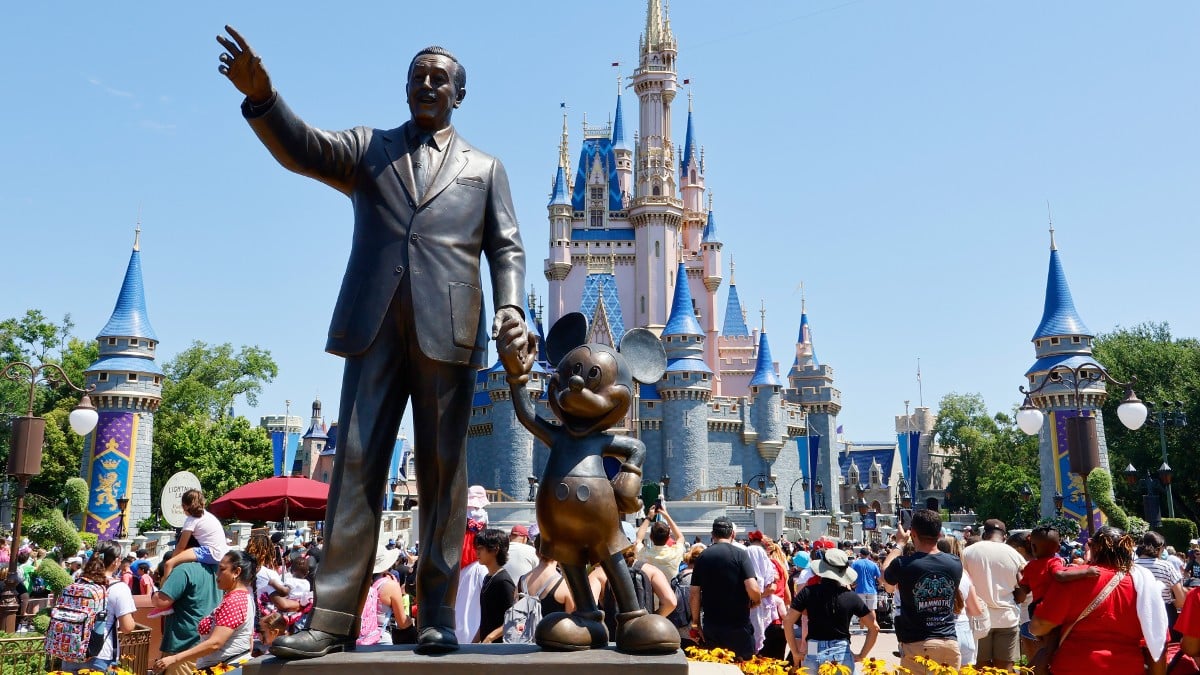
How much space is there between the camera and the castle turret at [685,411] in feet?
149

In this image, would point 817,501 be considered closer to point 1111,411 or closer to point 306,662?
point 1111,411

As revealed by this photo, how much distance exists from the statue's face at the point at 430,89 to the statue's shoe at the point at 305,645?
232 cm

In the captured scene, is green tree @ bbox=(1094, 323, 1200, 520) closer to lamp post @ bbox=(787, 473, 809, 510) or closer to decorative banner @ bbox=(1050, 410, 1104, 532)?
decorative banner @ bbox=(1050, 410, 1104, 532)

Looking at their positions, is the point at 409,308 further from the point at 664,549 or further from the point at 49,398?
the point at 49,398

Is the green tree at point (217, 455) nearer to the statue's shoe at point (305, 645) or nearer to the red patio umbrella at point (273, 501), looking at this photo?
the red patio umbrella at point (273, 501)

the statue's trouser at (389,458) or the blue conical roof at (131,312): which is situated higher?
the blue conical roof at (131,312)

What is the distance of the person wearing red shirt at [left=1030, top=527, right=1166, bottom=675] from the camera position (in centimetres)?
521

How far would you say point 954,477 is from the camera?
2613 inches

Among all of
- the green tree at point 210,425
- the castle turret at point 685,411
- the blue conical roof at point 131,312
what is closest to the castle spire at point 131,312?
the blue conical roof at point 131,312

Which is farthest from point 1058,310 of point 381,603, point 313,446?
point 313,446

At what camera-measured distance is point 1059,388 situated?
117ft

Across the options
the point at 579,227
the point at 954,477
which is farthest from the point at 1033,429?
the point at 954,477

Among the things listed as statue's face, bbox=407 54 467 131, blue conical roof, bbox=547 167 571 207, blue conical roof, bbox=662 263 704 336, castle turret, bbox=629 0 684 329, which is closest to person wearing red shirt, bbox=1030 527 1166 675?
statue's face, bbox=407 54 467 131

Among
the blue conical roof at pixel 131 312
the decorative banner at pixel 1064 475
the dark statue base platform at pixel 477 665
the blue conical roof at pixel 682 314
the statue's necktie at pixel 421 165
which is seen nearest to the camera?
the dark statue base platform at pixel 477 665
